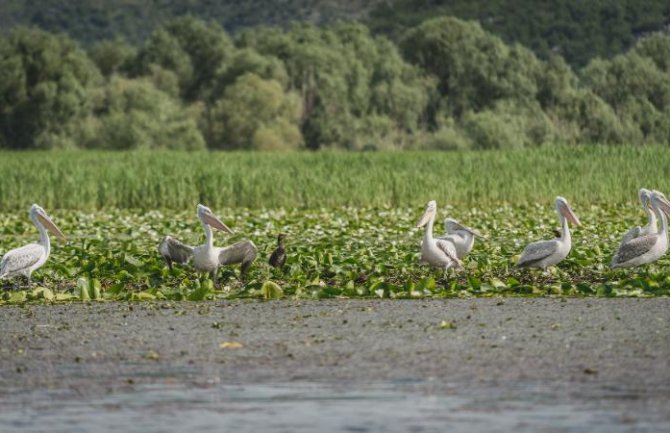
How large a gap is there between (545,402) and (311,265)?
783 cm

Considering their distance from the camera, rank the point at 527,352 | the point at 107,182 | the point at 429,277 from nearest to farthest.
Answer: the point at 527,352 < the point at 429,277 < the point at 107,182

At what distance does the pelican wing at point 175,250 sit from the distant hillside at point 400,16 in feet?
282

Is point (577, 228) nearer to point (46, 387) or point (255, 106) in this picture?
point (46, 387)

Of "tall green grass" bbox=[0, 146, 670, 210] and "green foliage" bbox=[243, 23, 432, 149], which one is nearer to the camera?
"tall green grass" bbox=[0, 146, 670, 210]

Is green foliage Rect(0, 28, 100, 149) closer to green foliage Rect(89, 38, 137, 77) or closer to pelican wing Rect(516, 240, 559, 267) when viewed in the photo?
green foliage Rect(89, 38, 137, 77)

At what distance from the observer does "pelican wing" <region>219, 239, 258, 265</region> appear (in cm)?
1515

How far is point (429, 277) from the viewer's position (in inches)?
602

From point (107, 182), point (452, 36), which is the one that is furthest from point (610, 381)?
point (452, 36)

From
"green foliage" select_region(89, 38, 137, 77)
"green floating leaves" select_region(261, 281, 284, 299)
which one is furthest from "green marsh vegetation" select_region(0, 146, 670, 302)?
"green foliage" select_region(89, 38, 137, 77)

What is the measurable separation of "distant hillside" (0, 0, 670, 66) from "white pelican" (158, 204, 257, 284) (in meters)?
85.9

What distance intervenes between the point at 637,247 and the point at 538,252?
0.99 m

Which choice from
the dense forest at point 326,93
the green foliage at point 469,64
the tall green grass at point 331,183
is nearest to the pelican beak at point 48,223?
the tall green grass at point 331,183

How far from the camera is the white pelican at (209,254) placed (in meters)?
15.1

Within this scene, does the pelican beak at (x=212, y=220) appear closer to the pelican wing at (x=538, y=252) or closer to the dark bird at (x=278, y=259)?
the dark bird at (x=278, y=259)
